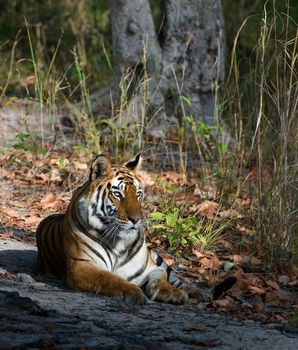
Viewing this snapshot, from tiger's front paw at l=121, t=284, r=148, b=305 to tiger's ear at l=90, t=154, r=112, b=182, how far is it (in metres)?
0.94

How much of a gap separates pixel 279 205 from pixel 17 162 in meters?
3.49

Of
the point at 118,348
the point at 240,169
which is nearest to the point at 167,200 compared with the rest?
the point at 240,169

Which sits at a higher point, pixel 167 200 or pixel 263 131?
pixel 263 131

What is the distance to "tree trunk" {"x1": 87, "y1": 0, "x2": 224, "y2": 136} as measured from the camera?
37.0 feet

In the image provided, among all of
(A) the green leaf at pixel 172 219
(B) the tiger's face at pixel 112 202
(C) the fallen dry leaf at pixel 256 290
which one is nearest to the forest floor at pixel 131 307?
(C) the fallen dry leaf at pixel 256 290

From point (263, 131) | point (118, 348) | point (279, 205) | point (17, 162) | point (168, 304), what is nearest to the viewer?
point (118, 348)

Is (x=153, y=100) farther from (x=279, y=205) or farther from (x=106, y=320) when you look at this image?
(x=106, y=320)

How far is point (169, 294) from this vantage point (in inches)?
264

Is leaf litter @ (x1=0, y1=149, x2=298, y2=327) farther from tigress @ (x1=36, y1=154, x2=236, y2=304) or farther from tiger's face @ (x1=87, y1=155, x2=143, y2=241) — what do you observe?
tiger's face @ (x1=87, y1=155, x2=143, y2=241)

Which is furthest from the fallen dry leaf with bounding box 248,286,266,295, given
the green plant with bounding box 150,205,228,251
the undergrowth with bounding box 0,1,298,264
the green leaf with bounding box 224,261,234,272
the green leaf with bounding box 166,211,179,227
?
the green leaf with bounding box 166,211,179,227

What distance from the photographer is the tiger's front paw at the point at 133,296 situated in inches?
253

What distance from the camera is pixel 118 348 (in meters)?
4.85

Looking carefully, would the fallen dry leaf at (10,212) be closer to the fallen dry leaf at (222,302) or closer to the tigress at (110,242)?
the tigress at (110,242)

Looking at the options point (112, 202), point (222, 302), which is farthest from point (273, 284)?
point (112, 202)
